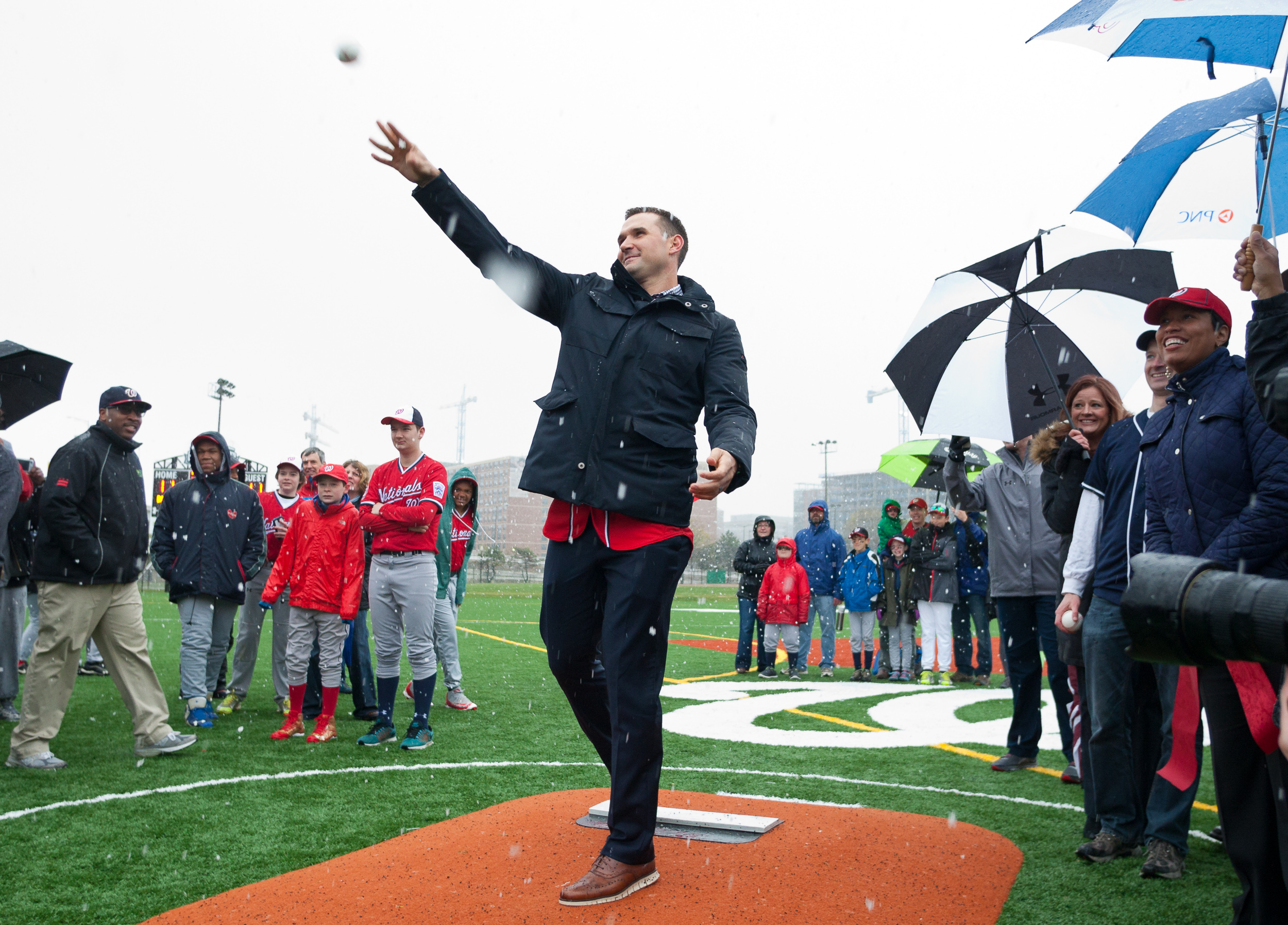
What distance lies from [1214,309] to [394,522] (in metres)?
4.68

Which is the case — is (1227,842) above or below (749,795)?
above

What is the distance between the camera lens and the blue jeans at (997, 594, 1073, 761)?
5.21 metres

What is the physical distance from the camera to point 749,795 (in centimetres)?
464

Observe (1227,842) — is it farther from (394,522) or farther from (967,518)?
(967,518)

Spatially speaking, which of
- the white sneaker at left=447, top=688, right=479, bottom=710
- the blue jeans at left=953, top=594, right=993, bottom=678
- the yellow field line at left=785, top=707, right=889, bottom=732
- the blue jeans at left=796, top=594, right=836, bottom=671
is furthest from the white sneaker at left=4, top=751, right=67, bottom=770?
the blue jeans at left=953, top=594, right=993, bottom=678

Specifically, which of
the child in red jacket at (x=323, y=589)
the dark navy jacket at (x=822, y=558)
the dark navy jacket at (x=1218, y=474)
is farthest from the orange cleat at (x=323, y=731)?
the dark navy jacket at (x=822, y=558)

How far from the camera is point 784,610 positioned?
10.9 m

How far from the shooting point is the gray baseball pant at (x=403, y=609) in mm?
6160

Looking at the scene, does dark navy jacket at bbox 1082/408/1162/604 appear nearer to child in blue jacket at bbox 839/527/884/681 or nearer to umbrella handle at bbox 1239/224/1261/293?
umbrella handle at bbox 1239/224/1261/293

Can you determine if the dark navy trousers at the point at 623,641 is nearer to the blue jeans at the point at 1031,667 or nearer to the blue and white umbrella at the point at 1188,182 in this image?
the blue jeans at the point at 1031,667

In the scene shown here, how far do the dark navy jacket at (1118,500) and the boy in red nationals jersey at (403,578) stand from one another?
3.97 m

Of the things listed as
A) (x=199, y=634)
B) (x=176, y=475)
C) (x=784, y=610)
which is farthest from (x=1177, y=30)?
(x=176, y=475)

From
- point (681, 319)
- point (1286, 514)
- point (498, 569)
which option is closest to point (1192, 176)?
point (1286, 514)

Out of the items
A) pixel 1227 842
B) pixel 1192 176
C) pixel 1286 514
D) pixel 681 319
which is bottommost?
pixel 1227 842
